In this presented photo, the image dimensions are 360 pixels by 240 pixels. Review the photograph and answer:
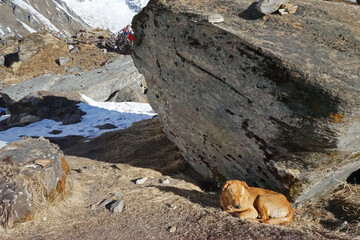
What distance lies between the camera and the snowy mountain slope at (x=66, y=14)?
3487 inches

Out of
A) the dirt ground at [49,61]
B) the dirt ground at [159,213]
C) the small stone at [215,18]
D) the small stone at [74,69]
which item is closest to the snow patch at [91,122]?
the dirt ground at [159,213]

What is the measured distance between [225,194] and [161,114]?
2808mm

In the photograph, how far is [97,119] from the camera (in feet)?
35.5

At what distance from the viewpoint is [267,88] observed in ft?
12.8

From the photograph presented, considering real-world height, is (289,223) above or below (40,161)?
below

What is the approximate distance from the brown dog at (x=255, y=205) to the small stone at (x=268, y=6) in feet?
8.40

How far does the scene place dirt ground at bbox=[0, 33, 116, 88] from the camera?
18034 millimetres

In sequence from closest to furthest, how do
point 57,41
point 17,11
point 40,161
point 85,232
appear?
point 85,232, point 40,161, point 57,41, point 17,11

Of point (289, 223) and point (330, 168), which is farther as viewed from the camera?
point (330, 168)

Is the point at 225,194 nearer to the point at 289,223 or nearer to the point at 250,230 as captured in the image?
the point at 250,230

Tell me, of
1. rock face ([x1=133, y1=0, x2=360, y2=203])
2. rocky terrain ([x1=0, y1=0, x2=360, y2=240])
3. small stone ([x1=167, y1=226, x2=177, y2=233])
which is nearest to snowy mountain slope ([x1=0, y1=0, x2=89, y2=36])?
rocky terrain ([x1=0, y1=0, x2=360, y2=240])

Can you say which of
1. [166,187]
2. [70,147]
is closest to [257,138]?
[166,187]

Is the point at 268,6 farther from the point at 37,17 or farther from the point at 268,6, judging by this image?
the point at 37,17

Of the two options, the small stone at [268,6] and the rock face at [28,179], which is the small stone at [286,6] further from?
the rock face at [28,179]
